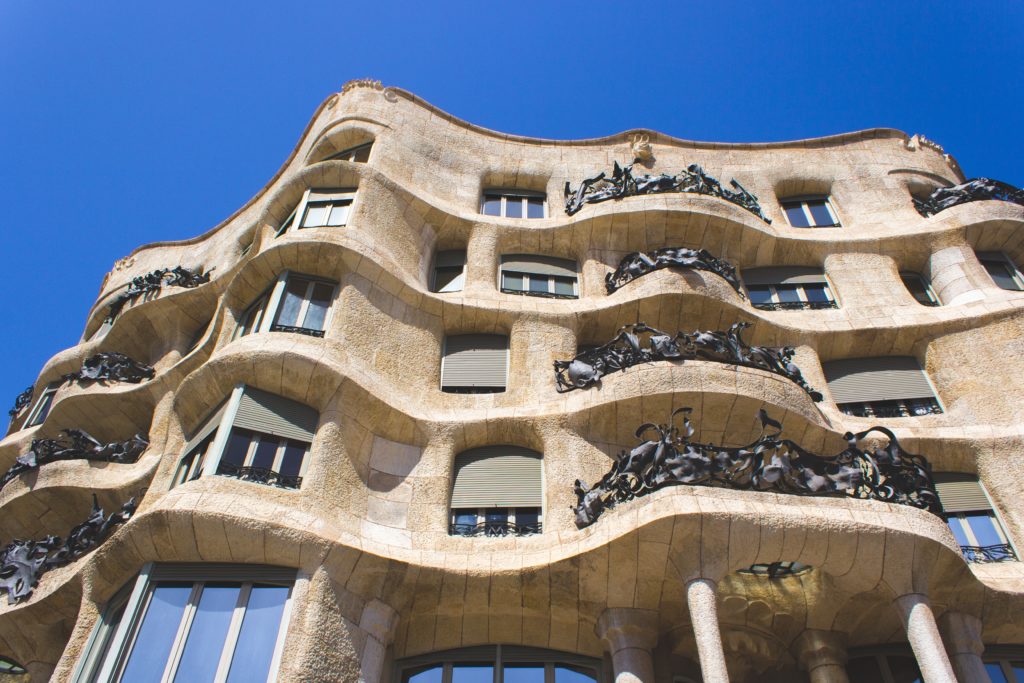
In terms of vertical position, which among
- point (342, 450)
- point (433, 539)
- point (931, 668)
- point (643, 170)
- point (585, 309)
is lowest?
point (931, 668)

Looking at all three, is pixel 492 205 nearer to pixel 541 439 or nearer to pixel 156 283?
pixel 541 439

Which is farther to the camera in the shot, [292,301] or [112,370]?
[112,370]

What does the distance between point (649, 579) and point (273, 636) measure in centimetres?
488

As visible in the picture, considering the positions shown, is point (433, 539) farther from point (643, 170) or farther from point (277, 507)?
point (643, 170)

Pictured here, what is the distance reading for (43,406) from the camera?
2141 centimetres

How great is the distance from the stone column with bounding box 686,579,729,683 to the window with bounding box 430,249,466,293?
9040 mm

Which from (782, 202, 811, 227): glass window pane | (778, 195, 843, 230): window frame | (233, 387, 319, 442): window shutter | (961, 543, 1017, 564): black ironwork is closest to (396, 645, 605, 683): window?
(233, 387, 319, 442): window shutter

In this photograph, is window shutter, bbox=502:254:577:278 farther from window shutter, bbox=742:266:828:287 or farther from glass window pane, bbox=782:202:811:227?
glass window pane, bbox=782:202:811:227

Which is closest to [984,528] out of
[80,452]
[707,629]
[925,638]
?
[925,638]

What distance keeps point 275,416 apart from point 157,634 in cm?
372

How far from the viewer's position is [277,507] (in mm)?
11484

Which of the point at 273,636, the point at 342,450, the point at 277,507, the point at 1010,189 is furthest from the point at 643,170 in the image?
the point at 273,636

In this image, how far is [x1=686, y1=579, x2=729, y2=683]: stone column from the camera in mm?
9688

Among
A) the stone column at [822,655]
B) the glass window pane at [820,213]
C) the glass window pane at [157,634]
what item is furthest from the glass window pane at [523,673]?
the glass window pane at [820,213]
